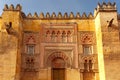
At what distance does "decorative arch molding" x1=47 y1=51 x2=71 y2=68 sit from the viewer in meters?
11.4

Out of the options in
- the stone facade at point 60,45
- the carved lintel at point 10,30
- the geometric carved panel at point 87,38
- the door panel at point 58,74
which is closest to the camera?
the stone facade at point 60,45

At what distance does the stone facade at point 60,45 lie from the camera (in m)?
10.6

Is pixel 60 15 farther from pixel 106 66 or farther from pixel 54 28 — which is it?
pixel 106 66

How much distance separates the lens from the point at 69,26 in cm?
1197

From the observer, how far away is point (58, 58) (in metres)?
11.6

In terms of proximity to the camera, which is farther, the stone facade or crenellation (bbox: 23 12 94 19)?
crenellation (bbox: 23 12 94 19)

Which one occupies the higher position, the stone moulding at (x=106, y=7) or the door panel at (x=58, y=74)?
the stone moulding at (x=106, y=7)

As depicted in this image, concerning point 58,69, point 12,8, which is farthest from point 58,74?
point 12,8

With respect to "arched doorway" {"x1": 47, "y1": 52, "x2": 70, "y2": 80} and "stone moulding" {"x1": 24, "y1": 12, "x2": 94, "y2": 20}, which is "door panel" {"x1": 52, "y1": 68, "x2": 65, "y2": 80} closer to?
"arched doorway" {"x1": 47, "y1": 52, "x2": 70, "y2": 80}

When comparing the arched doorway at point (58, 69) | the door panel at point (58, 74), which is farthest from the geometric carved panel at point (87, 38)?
the door panel at point (58, 74)

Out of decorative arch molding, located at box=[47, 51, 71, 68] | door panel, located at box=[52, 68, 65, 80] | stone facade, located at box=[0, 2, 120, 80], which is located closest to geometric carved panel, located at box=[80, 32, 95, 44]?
stone facade, located at box=[0, 2, 120, 80]

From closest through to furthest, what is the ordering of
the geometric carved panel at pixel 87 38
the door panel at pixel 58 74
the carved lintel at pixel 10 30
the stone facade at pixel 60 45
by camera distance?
the stone facade at pixel 60 45, the carved lintel at pixel 10 30, the door panel at pixel 58 74, the geometric carved panel at pixel 87 38

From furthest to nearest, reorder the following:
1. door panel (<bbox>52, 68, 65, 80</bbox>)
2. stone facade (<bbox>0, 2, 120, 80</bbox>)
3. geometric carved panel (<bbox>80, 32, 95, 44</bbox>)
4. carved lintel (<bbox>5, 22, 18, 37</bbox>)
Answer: geometric carved panel (<bbox>80, 32, 95, 44</bbox>) < door panel (<bbox>52, 68, 65, 80</bbox>) < carved lintel (<bbox>5, 22, 18, 37</bbox>) < stone facade (<bbox>0, 2, 120, 80</bbox>)

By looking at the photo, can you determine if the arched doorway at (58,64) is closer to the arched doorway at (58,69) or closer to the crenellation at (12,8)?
the arched doorway at (58,69)
